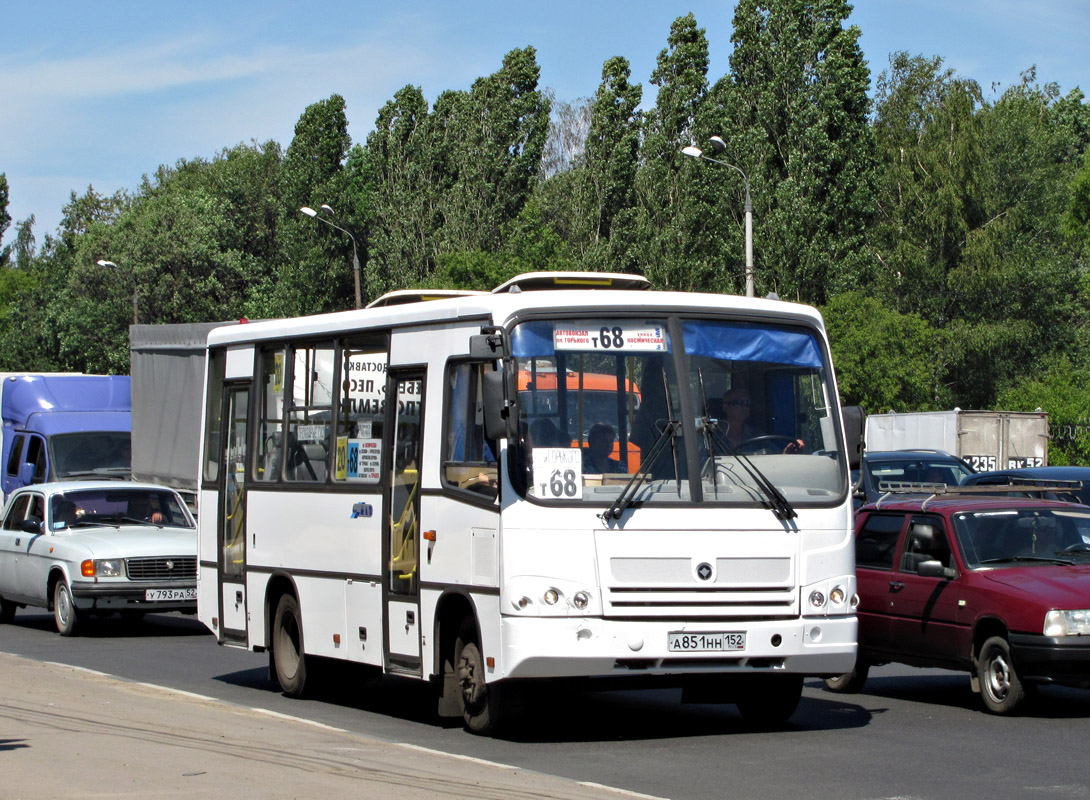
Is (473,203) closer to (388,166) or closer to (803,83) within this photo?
(388,166)

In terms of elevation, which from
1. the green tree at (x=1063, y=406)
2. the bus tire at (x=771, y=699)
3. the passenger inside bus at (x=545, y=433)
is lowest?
the bus tire at (x=771, y=699)

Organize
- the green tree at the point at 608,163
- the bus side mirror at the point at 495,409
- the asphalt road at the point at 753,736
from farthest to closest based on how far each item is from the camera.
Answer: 1. the green tree at the point at 608,163
2. the bus side mirror at the point at 495,409
3. the asphalt road at the point at 753,736

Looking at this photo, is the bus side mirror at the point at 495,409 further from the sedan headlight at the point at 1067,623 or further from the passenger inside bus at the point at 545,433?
the sedan headlight at the point at 1067,623

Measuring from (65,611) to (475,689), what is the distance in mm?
10134

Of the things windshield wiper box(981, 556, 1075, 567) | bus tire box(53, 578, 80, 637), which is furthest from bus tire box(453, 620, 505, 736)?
bus tire box(53, 578, 80, 637)

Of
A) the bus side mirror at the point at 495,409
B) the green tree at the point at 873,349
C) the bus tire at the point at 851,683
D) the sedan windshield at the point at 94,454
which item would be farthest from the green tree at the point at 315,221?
the bus side mirror at the point at 495,409

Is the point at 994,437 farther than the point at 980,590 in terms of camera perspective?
Yes

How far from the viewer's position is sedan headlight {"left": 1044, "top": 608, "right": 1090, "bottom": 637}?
11.0 m

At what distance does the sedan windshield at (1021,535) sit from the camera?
12.2 meters

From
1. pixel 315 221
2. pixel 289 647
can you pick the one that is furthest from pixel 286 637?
pixel 315 221

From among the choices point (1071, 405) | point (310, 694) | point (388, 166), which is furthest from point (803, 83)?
point (310, 694)

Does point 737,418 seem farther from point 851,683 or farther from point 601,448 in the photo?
point 851,683

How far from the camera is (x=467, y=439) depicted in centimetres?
1053

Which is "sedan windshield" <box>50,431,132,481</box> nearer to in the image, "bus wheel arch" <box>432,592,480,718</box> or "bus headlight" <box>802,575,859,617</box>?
"bus wheel arch" <box>432,592,480,718</box>
